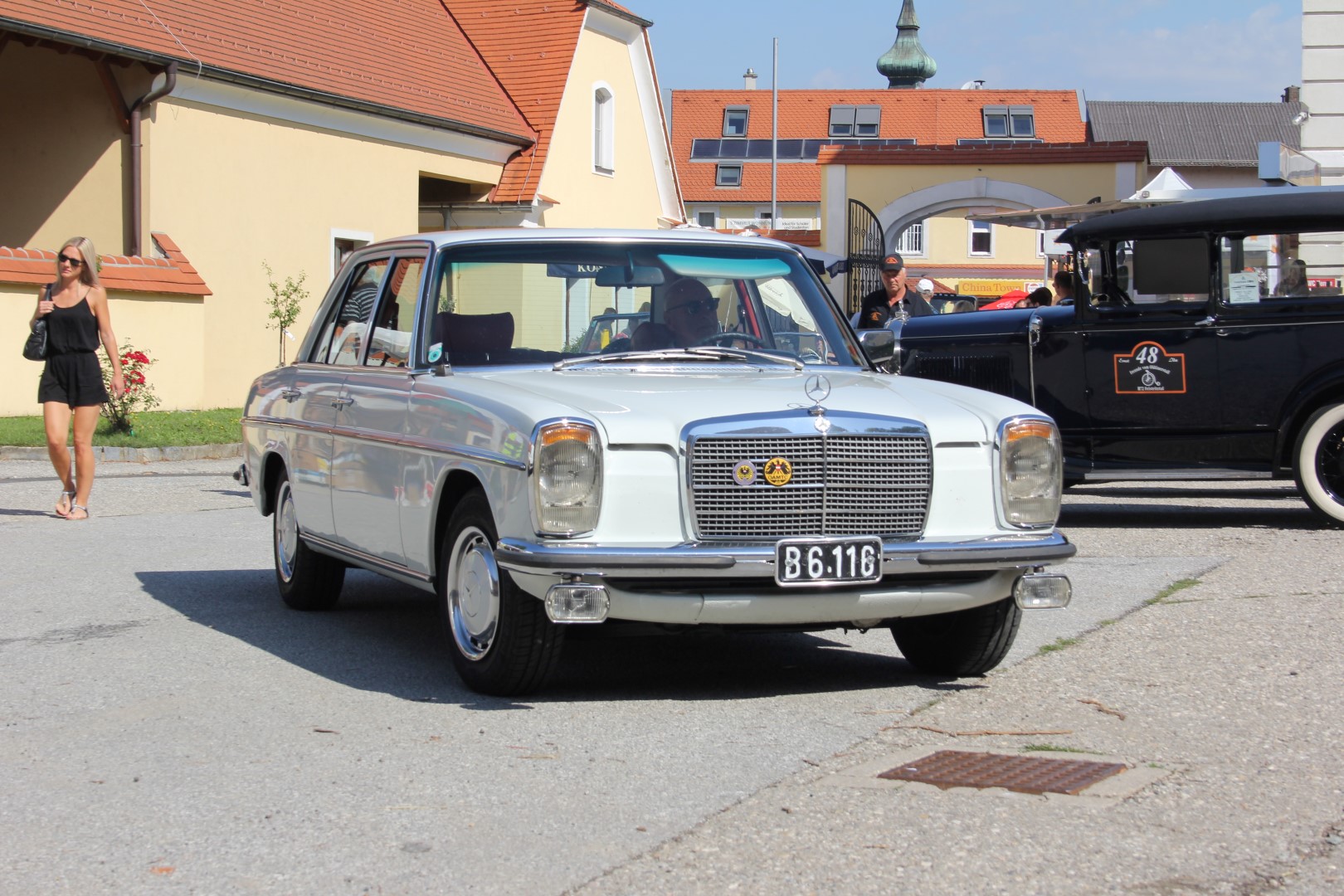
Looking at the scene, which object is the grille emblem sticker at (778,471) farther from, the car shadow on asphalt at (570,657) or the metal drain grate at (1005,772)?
the metal drain grate at (1005,772)

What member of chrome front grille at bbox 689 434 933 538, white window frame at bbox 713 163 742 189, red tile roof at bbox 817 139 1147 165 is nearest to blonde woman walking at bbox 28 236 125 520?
chrome front grille at bbox 689 434 933 538

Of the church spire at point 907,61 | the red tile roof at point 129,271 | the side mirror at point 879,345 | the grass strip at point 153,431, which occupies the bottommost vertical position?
the grass strip at point 153,431

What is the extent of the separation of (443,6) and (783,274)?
2891 centimetres

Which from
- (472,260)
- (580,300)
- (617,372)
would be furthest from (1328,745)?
(472,260)

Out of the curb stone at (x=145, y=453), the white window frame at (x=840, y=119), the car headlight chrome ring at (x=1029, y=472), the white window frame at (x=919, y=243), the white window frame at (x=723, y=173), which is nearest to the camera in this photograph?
the car headlight chrome ring at (x=1029, y=472)

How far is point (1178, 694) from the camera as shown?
6082 mm

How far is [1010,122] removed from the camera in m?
77.2

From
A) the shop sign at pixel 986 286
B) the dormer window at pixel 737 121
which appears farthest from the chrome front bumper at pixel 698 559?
the dormer window at pixel 737 121

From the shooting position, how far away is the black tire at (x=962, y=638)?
6250 millimetres

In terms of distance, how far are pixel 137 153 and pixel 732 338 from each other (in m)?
18.4

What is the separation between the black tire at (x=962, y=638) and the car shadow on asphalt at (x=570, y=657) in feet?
0.21

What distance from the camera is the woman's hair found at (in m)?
12.0

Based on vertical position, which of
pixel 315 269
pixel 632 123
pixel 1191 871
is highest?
pixel 632 123

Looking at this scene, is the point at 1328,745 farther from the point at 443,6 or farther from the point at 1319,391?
the point at 443,6
